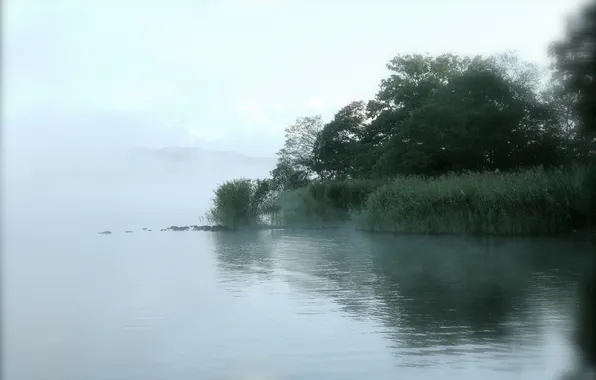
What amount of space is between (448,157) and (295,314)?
2203 centimetres

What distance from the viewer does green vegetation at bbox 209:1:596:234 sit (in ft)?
56.9

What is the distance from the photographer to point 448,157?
93.1 feet

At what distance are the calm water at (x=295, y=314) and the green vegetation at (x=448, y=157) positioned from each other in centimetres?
357

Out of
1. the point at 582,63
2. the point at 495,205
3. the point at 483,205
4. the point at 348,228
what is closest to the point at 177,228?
the point at 348,228

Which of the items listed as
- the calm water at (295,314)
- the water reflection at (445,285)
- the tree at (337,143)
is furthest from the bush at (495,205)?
the tree at (337,143)

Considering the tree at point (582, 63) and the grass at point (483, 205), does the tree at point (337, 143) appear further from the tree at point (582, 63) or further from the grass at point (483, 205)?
the tree at point (582, 63)

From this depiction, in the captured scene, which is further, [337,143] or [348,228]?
[337,143]

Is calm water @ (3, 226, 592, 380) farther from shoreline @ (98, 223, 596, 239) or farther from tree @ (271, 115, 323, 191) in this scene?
tree @ (271, 115, 323, 191)

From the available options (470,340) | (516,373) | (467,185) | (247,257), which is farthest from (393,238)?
(516,373)

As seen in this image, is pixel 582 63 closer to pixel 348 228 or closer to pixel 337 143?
pixel 348 228

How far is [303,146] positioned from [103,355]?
34438mm

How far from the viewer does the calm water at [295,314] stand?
5262 millimetres

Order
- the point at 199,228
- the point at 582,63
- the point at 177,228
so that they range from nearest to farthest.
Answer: the point at 582,63 < the point at 199,228 < the point at 177,228

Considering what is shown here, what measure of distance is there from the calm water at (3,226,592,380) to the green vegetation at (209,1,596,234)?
3573 mm
